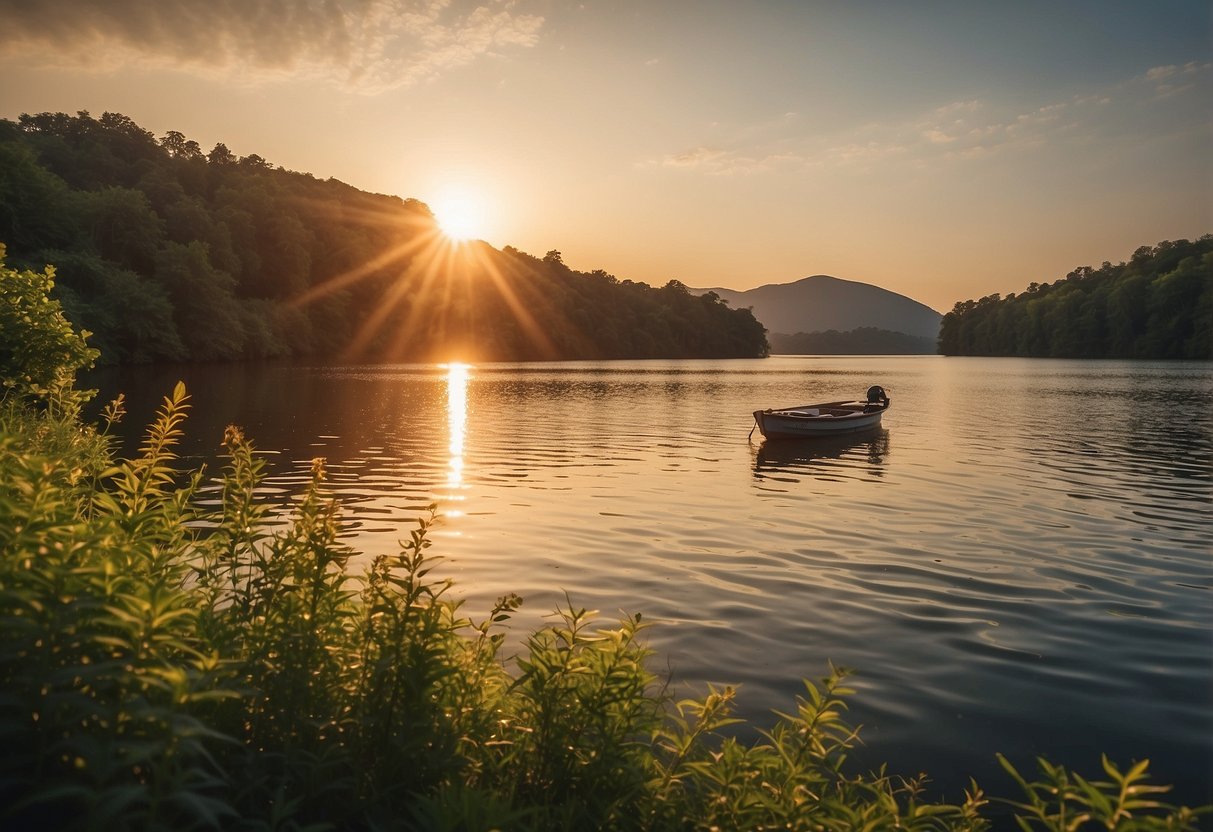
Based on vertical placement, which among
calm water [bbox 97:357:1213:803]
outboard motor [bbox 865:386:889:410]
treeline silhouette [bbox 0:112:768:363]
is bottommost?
calm water [bbox 97:357:1213:803]

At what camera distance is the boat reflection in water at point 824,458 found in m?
27.2

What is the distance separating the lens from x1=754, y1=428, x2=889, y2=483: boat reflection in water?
27156mm

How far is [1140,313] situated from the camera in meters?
167

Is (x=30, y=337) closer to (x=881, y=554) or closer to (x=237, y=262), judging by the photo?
(x=881, y=554)

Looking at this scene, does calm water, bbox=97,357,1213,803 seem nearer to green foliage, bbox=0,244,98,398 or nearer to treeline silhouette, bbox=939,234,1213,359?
green foliage, bbox=0,244,98,398

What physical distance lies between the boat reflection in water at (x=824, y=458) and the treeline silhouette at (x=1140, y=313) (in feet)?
450

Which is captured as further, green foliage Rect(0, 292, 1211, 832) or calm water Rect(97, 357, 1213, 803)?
calm water Rect(97, 357, 1213, 803)

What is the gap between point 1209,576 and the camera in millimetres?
14523

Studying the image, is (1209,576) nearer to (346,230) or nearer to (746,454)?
(746,454)

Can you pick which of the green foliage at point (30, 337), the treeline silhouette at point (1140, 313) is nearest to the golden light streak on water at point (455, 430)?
the green foliage at point (30, 337)

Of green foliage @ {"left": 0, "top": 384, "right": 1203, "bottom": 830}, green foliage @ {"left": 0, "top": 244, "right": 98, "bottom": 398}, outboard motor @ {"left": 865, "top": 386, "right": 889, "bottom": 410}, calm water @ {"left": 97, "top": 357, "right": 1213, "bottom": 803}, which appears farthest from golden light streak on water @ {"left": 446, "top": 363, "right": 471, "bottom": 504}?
outboard motor @ {"left": 865, "top": 386, "right": 889, "bottom": 410}

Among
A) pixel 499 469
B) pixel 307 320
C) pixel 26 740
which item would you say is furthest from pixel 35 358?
pixel 307 320

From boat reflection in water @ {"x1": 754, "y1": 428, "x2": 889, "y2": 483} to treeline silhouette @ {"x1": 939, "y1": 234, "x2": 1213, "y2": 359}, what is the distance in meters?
137

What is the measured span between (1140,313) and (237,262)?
17056 centimetres
